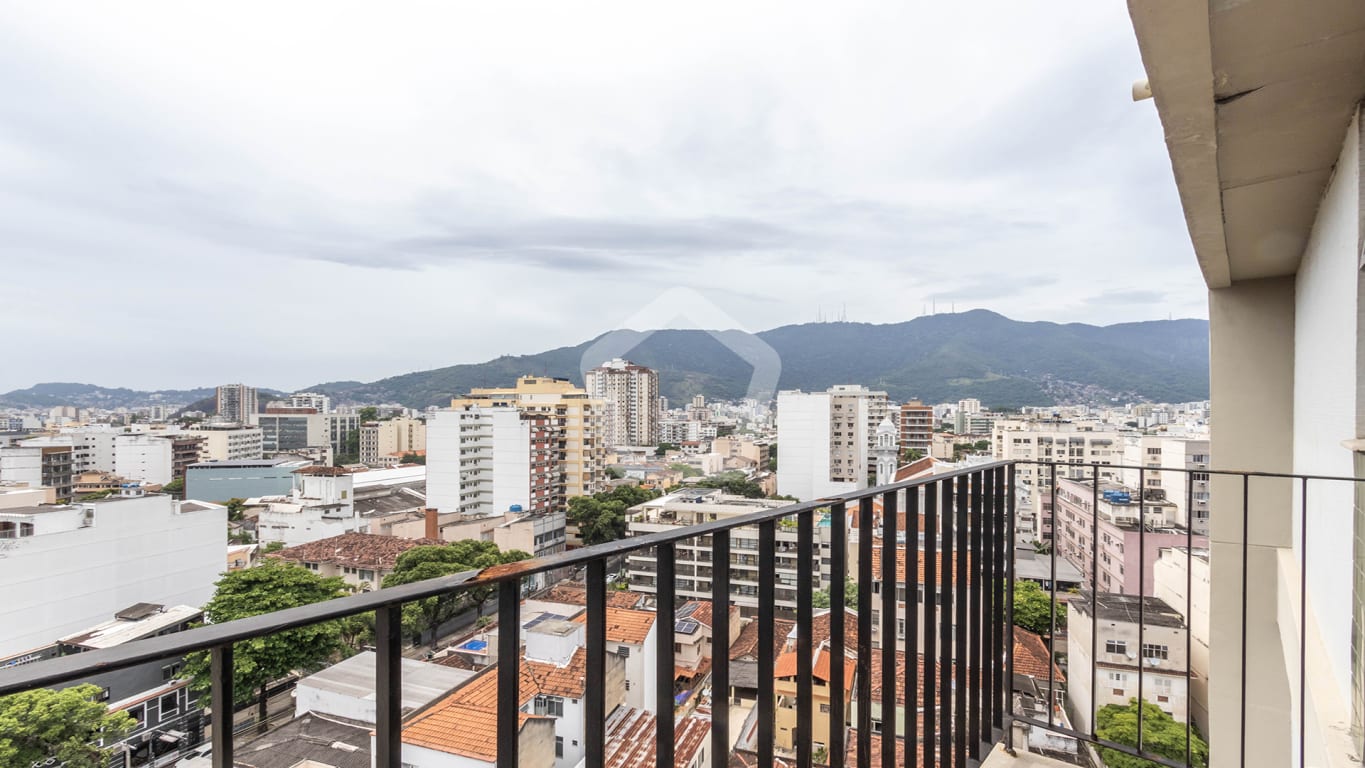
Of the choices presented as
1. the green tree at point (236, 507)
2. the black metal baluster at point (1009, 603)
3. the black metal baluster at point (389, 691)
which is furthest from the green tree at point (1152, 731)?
the green tree at point (236, 507)

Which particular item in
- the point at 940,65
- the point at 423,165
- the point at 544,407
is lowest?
the point at 544,407

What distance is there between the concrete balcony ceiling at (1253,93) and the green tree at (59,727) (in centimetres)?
118

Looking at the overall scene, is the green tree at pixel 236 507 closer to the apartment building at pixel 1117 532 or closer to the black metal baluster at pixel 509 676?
the black metal baluster at pixel 509 676

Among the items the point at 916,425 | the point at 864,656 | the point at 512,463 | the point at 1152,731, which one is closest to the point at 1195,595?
the point at 1152,731

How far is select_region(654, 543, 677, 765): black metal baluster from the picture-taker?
75 centimetres

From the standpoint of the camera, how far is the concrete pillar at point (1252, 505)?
2.20 m

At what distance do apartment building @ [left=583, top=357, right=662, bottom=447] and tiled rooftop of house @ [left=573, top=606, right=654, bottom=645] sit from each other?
134 feet

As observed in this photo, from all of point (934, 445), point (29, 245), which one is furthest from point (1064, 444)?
point (29, 245)

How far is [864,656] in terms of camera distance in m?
1.17

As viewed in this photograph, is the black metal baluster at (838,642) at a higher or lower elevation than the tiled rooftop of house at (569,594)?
lower

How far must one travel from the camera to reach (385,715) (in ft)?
1.62

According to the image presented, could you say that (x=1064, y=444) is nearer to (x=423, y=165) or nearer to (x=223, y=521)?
(x=223, y=521)

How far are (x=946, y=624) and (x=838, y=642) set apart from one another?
0.51 metres

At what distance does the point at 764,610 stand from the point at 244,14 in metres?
13.6
